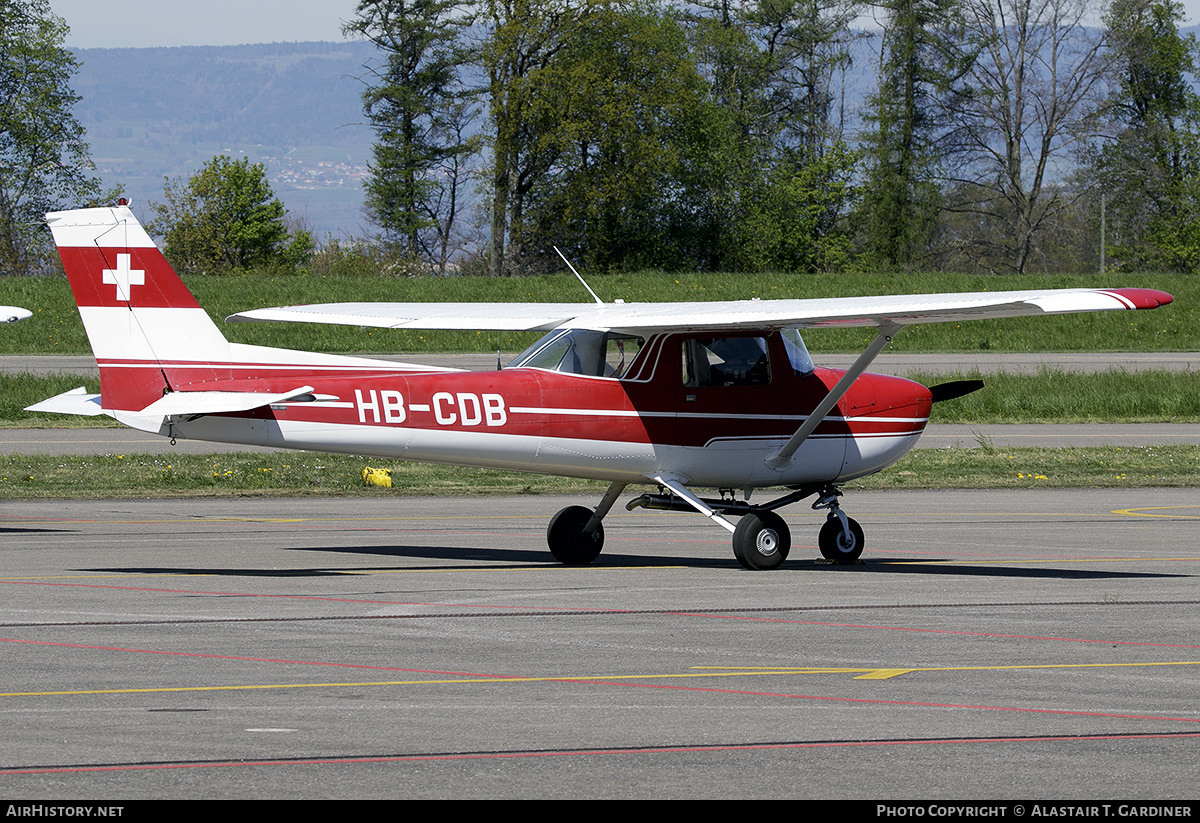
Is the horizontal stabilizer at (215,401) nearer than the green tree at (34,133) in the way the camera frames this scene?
Yes

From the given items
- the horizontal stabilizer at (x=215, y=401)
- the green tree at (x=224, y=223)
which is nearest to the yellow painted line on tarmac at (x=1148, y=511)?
the horizontal stabilizer at (x=215, y=401)

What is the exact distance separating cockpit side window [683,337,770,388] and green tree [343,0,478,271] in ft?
189

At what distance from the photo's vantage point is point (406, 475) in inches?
837

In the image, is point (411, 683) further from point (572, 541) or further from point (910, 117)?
point (910, 117)

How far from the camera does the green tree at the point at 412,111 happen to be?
70.3m

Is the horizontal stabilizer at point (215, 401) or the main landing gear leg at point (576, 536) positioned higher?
the horizontal stabilizer at point (215, 401)

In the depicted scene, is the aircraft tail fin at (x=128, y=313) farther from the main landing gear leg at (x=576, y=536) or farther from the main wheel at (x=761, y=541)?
the main wheel at (x=761, y=541)

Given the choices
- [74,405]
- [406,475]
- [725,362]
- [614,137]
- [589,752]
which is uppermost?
[614,137]

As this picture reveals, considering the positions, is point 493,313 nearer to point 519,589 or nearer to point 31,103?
point 519,589

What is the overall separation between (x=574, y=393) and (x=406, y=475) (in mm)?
9516

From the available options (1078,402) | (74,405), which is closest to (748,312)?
(74,405)

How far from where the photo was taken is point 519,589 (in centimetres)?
1133

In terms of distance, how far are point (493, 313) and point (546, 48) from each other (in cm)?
5428

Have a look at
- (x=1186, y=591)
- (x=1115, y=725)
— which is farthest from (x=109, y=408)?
(x=1186, y=591)
